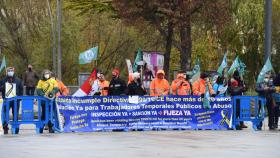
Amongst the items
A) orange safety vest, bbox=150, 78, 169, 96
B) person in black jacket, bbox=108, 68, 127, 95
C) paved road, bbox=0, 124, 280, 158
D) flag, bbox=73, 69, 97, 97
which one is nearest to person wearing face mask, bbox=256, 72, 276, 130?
paved road, bbox=0, 124, 280, 158

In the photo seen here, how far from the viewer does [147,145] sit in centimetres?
1523

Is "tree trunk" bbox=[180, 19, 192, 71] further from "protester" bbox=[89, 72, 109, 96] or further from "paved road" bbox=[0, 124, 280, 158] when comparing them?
"paved road" bbox=[0, 124, 280, 158]

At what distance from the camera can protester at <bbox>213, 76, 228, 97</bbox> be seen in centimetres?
2103

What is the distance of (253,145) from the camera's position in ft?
51.0

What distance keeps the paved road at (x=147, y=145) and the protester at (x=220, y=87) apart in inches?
83.3

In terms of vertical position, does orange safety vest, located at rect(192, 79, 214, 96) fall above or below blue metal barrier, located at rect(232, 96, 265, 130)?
above

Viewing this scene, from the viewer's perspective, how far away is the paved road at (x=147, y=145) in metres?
13.7

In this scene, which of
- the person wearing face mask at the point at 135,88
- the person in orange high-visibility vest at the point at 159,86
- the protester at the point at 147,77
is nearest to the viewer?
the person in orange high-visibility vest at the point at 159,86

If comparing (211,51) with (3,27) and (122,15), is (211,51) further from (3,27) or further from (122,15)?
(122,15)

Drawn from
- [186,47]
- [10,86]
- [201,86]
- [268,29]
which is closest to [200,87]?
[201,86]

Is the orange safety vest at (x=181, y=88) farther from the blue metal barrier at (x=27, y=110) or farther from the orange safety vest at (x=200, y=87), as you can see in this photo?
the blue metal barrier at (x=27, y=110)

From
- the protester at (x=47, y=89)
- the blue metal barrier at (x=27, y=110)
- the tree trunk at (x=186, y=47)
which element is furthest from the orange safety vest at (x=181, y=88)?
the tree trunk at (x=186, y=47)

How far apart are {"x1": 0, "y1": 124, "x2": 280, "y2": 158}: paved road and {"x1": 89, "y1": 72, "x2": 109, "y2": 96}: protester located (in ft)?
7.70

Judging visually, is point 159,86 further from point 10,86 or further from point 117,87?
point 10,86
